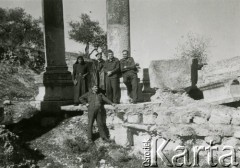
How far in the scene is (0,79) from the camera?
16031mm

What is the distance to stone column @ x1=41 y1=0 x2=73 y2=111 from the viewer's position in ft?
32.2

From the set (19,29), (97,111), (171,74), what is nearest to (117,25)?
(171,74)

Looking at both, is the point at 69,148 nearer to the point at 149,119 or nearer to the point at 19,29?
the point at 149,119

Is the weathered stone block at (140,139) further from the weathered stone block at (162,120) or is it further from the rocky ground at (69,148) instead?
the weathered stone block at (162,120)

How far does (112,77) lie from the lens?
26.1ft

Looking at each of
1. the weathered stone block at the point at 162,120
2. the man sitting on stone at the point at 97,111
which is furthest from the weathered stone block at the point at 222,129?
the man sitting on stone at the point at 97,111

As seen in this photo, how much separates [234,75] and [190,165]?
96.1 inches

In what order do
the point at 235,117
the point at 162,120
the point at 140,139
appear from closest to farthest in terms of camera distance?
1. the point at 235,117
2. the point at 162,120
3. the point at 140,139

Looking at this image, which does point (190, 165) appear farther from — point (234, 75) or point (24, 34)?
point (24, 34)

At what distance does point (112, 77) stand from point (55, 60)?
3.12 meters

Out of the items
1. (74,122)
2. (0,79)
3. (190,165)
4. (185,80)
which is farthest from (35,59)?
(190,165)

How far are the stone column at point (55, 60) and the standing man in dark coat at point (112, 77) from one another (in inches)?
94.3

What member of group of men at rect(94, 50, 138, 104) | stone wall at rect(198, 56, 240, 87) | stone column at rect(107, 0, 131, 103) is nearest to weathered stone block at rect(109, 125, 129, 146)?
group of men at rect(94, 50, 138, 104)

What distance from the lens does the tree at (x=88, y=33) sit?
129 ft
